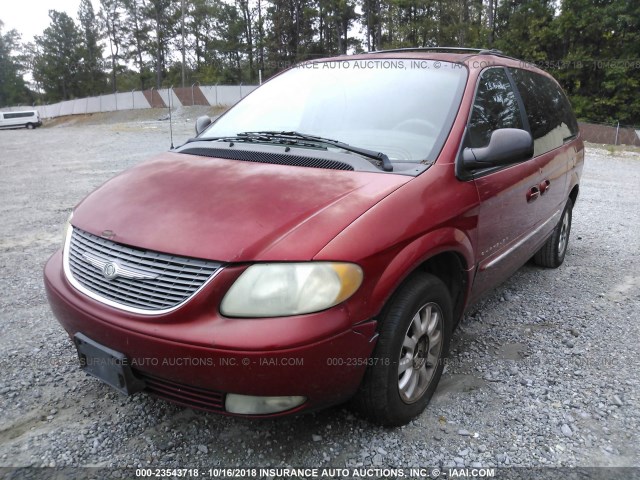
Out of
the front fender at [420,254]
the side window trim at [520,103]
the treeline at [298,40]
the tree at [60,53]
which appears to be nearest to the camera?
the front fender at [420,254]

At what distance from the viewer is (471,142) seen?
8.71 feet

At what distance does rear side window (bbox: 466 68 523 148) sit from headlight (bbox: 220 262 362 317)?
4.18 feet

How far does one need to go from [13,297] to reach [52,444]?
2.11 m

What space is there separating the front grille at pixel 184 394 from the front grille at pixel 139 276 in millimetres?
316

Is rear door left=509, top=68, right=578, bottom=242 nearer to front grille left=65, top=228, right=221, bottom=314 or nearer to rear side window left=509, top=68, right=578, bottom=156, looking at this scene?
rear side window left=509, top=68, right=578, bottom=156

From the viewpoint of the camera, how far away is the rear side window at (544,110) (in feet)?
11.5

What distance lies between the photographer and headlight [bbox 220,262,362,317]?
1.81 m

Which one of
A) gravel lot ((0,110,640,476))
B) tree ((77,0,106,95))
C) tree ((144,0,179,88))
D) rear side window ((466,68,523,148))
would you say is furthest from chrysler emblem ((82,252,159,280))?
tree ((77,0,106,95))

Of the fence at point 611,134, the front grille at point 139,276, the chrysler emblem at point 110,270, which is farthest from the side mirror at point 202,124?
the fence at point 611,134

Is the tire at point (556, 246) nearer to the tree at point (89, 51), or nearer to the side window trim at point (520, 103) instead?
the side window trim at point (520, 103)

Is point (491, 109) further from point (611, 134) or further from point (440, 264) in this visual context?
point (611, 134)

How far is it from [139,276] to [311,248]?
700 millimetres

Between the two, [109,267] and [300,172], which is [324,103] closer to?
[300,172]

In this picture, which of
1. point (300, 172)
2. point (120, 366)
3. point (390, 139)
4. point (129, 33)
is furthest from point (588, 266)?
point (129, 33)
